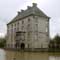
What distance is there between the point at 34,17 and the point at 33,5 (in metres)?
5.94

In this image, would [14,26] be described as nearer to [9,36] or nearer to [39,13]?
[9,36]

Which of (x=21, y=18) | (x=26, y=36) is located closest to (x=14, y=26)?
(x=21, y=18)

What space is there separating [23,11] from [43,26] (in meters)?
12.5

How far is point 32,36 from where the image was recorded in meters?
55.3

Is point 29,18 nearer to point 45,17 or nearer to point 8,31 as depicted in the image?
point 45,17

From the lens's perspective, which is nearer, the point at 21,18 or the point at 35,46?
the point at 35,46

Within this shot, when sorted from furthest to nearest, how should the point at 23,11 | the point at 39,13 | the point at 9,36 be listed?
the point at 9,36 → the point at 23,11 → the point at 39,13

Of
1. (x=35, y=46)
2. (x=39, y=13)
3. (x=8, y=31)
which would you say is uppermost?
(x=39, y=13)

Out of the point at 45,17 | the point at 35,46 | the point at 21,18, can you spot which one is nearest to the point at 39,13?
the point at 45,17

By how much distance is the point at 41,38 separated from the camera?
56812 millimetres

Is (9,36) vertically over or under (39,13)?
under

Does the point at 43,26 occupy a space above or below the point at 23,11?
below

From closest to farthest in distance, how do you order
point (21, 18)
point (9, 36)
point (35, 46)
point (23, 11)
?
point (35, 46) → point (21, 18) → point (23, 11) → point (9, 36)

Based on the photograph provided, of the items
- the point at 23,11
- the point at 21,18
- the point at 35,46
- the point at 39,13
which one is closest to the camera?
the point at 35,46
